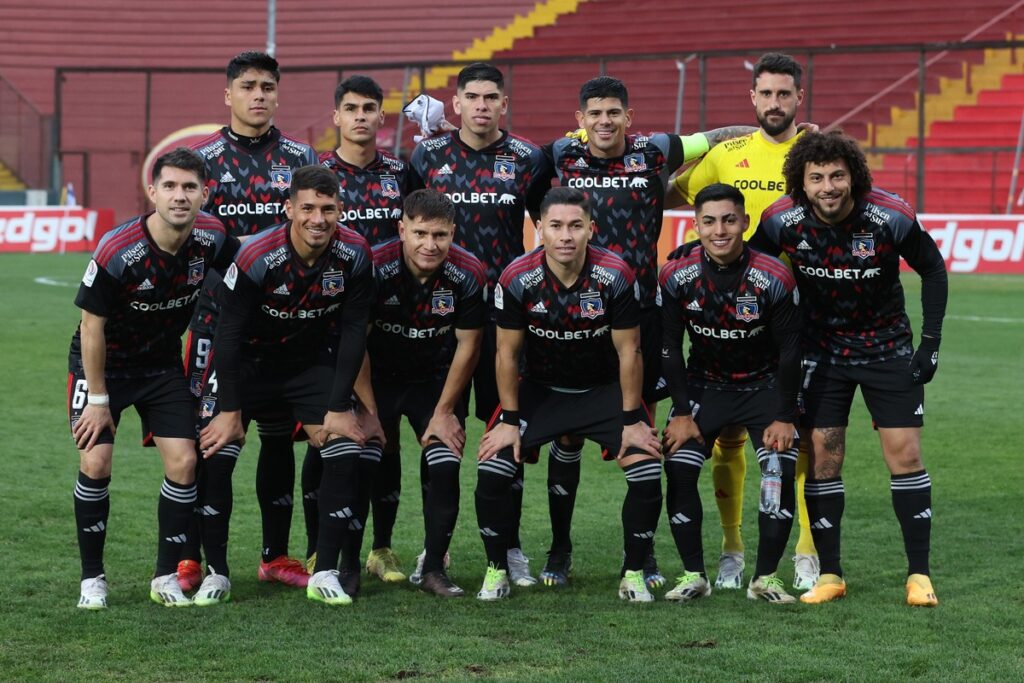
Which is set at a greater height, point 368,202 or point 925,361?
point 368,202

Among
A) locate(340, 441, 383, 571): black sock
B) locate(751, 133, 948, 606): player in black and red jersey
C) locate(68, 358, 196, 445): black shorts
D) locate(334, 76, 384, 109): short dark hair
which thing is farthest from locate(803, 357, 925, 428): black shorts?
locate(68, 358, 196, 445): black shorts

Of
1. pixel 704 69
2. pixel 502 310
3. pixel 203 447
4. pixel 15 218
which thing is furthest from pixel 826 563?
pixel 15 218

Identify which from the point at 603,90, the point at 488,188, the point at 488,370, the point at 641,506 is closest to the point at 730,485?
the point at 641,506

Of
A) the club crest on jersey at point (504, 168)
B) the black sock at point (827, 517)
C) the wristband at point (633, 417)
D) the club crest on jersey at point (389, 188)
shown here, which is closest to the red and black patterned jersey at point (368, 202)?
the club crest on jersey at point (389, 188)

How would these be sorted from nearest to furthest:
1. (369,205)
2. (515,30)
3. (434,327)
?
(434,327) < (369,205) < (515,30)

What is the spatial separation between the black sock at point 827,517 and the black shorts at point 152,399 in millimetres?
2632

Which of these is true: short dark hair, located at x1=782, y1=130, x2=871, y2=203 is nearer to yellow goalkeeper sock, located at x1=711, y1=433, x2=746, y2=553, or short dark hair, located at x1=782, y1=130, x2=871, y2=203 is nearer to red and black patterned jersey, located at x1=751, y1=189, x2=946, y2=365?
red and black patterned jersey, located at x1=751, y1=189, x2=946, y2=365

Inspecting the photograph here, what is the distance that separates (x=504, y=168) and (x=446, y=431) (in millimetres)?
1323

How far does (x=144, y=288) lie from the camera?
18.9ft

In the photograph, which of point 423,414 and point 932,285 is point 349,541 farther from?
point 932,285

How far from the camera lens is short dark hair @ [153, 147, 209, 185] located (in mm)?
5762

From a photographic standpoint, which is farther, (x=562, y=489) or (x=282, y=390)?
(x=562, y=489)

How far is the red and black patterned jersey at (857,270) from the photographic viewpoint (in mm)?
5859

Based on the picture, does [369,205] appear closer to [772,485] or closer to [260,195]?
[260,195]
